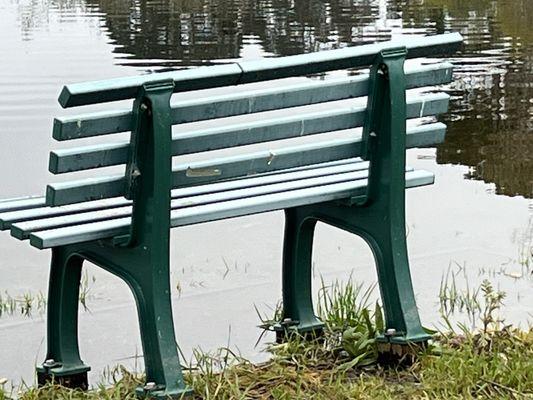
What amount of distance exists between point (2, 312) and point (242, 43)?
44.4 feet

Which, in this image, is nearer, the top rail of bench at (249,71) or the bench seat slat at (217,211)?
the top rail of bench at (249,71)

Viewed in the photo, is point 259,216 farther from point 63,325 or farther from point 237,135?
point 237,135

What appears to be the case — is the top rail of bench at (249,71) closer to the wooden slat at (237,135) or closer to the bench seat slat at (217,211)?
the wooden slat at (237,135)

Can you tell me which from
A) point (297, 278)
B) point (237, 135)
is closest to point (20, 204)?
point (237, 135)

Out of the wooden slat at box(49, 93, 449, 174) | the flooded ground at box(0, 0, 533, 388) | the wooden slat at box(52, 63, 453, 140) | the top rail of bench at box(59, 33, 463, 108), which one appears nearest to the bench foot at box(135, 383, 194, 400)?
the wooden slat at box(49, 93, 449, 174)

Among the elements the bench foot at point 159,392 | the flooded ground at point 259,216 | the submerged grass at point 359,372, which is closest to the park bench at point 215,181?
the bench foot at point 159,392

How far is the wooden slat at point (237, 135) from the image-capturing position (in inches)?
A: 171

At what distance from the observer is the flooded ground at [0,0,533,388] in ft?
20.6

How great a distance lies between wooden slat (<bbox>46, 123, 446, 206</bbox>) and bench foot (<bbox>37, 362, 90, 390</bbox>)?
799 mm

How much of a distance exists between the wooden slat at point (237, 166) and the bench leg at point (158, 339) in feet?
1.11

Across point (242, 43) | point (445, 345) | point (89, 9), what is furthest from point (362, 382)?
point (89, 9)

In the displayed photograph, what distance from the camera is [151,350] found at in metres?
4.47

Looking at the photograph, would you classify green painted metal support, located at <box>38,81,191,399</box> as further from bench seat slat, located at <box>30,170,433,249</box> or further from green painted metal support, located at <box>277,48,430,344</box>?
green painted metal support, located at <box>277,48,430,344</box>

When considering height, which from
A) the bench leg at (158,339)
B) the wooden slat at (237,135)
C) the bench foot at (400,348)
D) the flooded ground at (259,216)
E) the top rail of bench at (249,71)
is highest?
the top rail of bench at (249,71)
